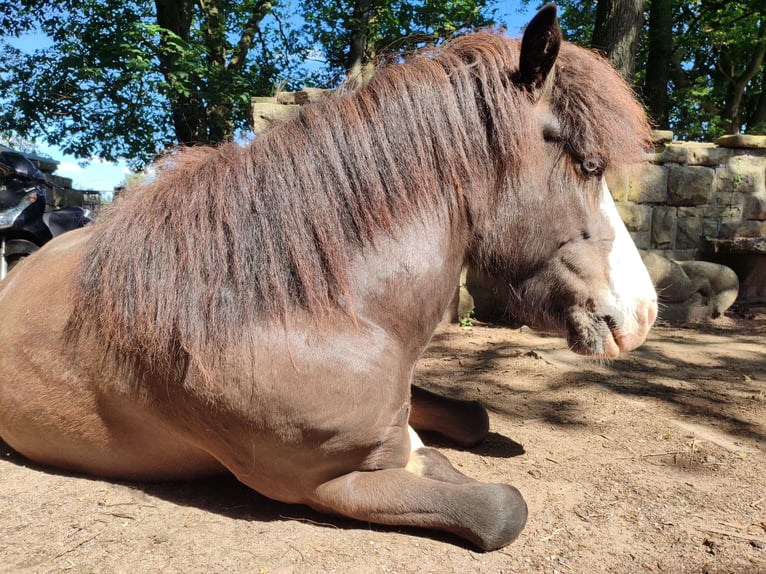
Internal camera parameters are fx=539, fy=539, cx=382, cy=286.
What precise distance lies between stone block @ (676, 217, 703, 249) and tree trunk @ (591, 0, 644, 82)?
1.80 meters

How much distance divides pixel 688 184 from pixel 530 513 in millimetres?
5770

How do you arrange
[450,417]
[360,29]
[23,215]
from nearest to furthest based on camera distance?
1. [450,417]
2. [23,215]
3. [360,29]

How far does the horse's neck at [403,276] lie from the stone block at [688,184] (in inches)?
223

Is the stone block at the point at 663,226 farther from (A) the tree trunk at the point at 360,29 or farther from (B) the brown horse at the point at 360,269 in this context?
(A) the tree trunk at the point at 360,29

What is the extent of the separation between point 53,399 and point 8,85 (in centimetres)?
1276

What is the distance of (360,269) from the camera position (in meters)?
1.59

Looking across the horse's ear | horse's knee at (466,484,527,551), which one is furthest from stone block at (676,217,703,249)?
horse's knee at (466,484,527,551)

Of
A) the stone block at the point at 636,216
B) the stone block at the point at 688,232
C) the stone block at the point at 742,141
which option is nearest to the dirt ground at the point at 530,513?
the stone block at the point at 636,216

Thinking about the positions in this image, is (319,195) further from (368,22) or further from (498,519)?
(368,22)

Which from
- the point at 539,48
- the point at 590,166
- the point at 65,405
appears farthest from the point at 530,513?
the point at 65,405

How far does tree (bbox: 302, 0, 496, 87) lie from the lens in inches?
417

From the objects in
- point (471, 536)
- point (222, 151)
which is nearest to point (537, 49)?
point (222, 151)

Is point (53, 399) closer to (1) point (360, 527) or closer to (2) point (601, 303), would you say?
(1) point (360, 527)

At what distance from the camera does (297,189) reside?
1.60 m
